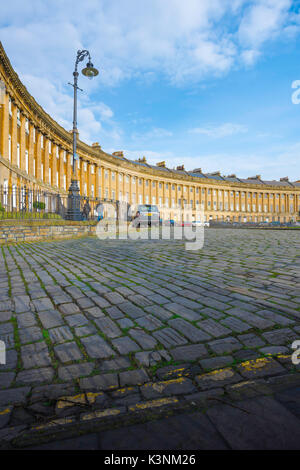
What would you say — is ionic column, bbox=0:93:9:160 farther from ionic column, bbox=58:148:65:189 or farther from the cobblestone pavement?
the cobblestone pavement

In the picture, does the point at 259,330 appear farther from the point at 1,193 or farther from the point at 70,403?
the point at 1,193

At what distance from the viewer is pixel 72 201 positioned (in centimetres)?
1568

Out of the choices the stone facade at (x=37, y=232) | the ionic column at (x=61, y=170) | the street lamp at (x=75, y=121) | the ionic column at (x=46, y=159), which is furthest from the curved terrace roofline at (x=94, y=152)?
the stone facade at (x=37, y=232)

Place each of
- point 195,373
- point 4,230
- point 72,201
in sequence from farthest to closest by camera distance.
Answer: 1. point 72,201
2. point 4,230
3. point 195,373

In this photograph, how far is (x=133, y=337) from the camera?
2555mm

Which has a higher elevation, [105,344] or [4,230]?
[4,230]

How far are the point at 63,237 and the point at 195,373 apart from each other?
12.2 metres

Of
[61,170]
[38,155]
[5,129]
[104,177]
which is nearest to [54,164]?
[61,170]

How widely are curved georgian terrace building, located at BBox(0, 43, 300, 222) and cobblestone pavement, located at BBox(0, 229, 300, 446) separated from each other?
877cm

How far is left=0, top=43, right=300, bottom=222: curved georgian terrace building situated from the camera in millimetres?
23844

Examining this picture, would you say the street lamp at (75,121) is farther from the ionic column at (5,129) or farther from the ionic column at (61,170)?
the ionic column at (61,170)

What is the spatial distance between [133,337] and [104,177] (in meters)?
51.9

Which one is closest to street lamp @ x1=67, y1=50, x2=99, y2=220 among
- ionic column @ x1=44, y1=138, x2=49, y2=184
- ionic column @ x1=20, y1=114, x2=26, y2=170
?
ionic column @ x1=20, y1=114, x2=26, y2=170
